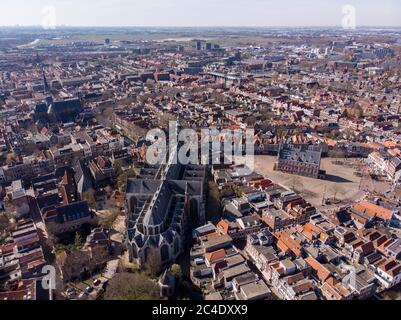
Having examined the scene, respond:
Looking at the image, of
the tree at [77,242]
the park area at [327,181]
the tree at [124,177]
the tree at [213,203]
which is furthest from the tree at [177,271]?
the park area at [327,181]

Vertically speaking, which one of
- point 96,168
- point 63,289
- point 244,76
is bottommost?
point 63,289

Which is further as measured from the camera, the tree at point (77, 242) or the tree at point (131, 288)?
the tree at point (77, 242)

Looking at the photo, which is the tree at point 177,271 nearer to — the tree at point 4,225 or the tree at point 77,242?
the tree at point 77,242

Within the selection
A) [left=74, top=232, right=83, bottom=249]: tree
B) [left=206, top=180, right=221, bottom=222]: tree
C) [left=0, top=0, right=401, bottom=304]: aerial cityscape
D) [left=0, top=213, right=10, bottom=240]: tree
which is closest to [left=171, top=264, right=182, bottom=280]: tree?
[left=0, top=0, right=401, bottom=304]: aerial cityscape

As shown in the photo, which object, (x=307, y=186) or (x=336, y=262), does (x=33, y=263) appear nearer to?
(x=336, y=262)

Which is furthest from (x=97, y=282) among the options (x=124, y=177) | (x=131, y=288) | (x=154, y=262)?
(x=124, y=177)

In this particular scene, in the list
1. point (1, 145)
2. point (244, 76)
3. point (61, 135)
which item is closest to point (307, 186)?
point (61, 135)
